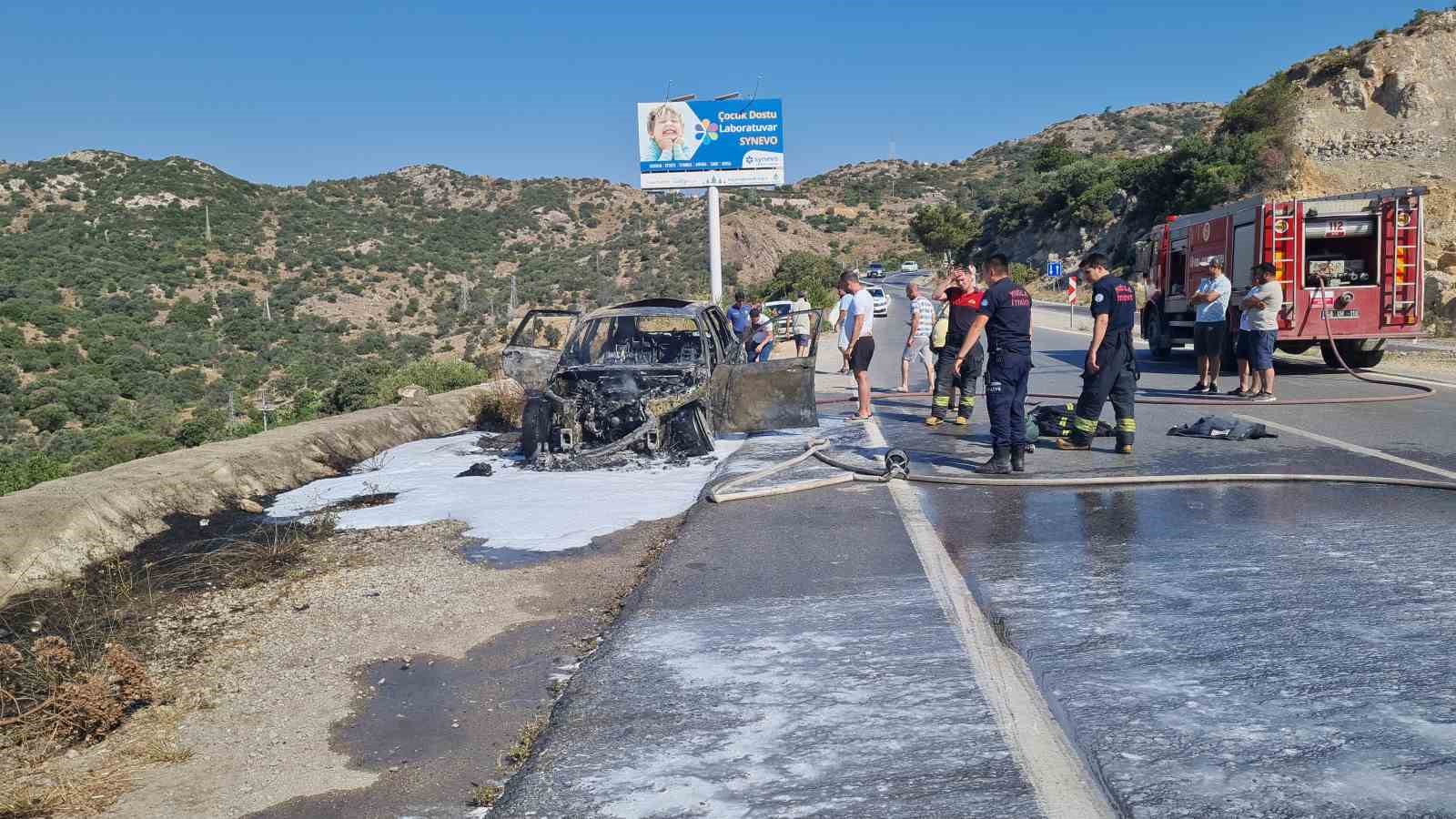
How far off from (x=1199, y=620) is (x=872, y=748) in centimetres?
205

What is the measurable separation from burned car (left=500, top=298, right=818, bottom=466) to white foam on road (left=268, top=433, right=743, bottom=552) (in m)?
0.31

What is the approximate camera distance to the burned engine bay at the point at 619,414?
10.1 metres

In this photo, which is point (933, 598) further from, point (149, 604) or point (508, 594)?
point (149, 604)

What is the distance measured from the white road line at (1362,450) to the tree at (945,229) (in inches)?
2543

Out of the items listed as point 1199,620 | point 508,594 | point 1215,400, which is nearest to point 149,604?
point 508,594

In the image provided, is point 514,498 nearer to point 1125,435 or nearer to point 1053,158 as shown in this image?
point 1125,435

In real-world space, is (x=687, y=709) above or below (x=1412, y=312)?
below

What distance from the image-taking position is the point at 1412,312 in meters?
16.3

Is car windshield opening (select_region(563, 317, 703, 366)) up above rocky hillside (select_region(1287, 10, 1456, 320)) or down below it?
below

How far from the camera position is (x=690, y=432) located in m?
10.3

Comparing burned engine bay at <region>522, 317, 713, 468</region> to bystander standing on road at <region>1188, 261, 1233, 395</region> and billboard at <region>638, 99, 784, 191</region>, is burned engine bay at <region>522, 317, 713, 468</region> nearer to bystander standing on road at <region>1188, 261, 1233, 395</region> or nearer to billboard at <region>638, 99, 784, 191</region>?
bystander standing on road at <region>1188, 261, 1233, 395</region>

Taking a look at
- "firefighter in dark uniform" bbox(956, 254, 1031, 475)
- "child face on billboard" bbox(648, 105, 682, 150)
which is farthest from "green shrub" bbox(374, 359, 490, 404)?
"child face on billboard" bbox(648, 105, 682, 150)

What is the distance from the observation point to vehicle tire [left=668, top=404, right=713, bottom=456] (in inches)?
403

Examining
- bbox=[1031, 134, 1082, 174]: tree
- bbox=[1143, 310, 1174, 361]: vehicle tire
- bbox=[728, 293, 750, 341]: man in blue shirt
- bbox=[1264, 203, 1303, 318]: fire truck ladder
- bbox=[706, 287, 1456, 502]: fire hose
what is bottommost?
bbox=[706, 287, 1456, 502]: fire hose
